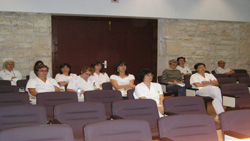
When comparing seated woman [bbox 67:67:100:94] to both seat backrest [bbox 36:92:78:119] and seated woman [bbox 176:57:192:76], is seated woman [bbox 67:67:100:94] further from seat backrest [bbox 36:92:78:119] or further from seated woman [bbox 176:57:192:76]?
seated woman [bbox 176:57:192:76]

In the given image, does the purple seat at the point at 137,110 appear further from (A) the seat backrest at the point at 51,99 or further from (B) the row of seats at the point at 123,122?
(A) the seat backrest at the point at 51,99

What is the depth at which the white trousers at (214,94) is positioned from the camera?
18.8 feet

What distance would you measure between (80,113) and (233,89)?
3.36 metres

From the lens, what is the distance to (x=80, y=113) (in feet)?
12.0

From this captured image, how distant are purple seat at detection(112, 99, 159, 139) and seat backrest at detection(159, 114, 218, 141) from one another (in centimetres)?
82

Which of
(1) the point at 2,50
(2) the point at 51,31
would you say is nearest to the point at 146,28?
(2) the point at 51,31

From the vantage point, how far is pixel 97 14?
338 inches

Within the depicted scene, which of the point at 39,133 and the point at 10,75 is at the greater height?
the point at 10,75

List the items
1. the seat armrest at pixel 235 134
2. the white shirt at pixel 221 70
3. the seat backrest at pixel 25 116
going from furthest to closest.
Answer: the white shirt at pixel 221 70 < the seat backrest at pixel 25 116 < the seat armrest at pixel 235 134

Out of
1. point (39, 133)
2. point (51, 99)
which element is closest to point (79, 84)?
point (51, 99)

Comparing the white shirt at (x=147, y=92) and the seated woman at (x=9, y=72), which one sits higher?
the seated woman at (x=9, y=72)

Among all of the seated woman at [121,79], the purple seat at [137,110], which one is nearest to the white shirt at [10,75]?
the seated woman at [121,79]

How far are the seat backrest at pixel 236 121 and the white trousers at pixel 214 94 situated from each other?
2.58 metres

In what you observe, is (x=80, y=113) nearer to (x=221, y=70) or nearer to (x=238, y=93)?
(x=238, y=93)
